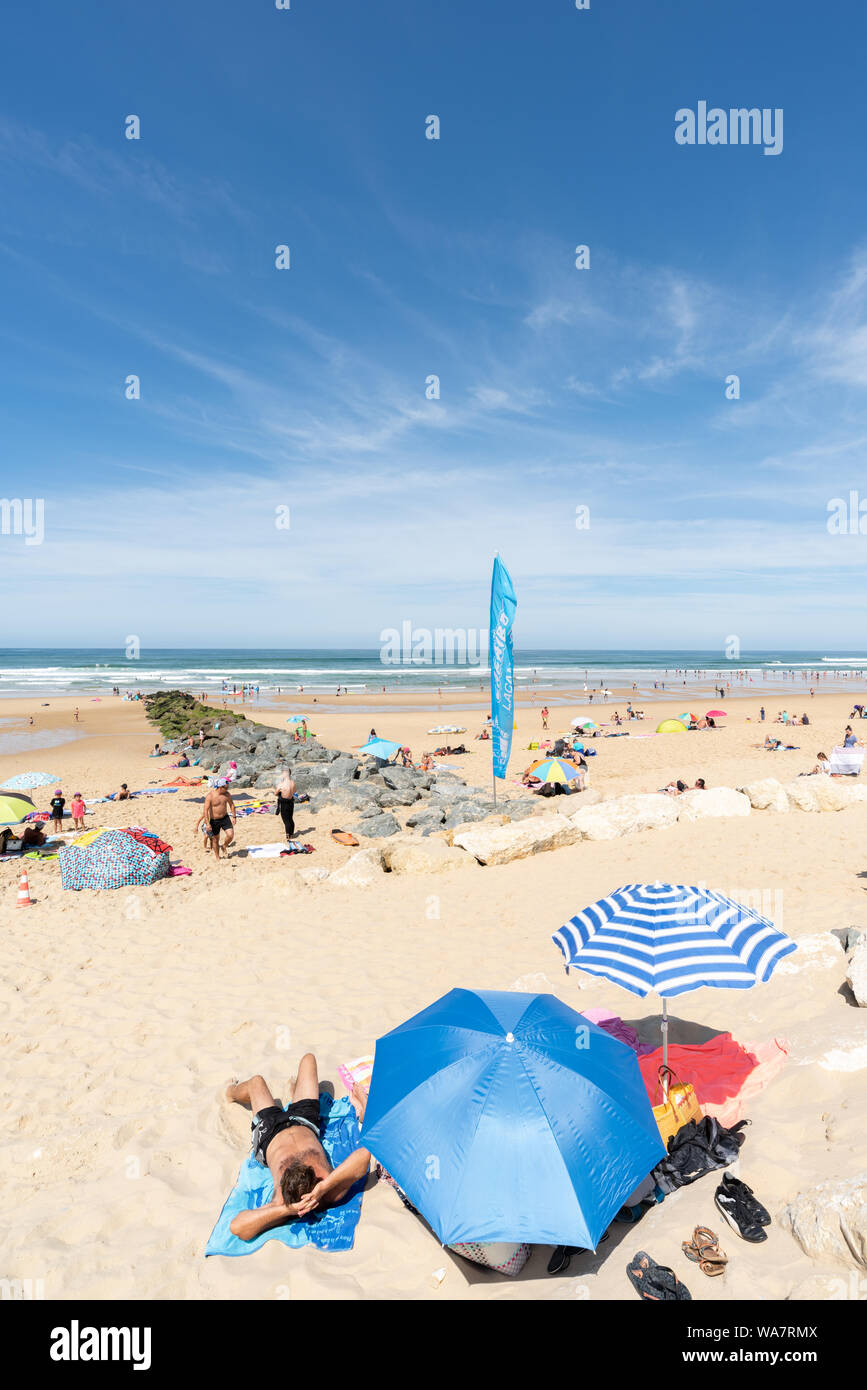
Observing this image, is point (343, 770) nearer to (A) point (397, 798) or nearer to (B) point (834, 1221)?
(A) point (397, 798)

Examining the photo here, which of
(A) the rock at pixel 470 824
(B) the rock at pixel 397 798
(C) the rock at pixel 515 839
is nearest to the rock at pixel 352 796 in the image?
(B) the rock at pixel 397 798

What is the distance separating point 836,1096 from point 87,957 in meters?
7.78

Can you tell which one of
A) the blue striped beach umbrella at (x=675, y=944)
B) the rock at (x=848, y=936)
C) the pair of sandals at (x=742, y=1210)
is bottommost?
the pair of sandals at (x=742, y=1210)

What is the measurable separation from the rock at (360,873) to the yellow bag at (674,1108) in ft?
22.7

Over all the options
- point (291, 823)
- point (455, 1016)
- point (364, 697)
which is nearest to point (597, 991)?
point (455, 1016)

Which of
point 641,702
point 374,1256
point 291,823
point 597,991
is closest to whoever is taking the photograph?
point 374,1256

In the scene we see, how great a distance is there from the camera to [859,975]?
5.78 metres

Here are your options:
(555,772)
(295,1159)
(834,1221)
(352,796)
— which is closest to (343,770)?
(352,796)

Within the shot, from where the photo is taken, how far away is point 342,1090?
5.48 m

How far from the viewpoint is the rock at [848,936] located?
6703 millimetres

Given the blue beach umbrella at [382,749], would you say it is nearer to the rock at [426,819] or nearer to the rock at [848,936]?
the rock at [426,819]

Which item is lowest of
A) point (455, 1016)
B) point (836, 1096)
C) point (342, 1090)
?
point (342, 1090)

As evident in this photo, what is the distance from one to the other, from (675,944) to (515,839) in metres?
7.56
